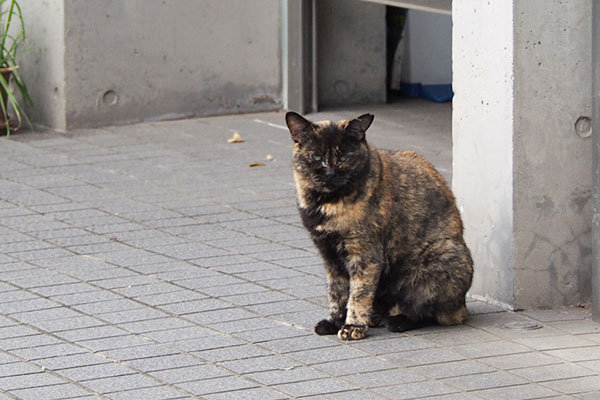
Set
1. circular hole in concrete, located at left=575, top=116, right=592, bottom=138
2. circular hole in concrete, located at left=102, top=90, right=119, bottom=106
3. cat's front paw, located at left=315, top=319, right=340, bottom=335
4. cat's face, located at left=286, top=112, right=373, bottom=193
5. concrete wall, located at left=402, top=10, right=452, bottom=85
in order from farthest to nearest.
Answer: concrete wall, located at left=402, top=10, right=452, bottom=85, circular hole in concrete, located at left=102, top=90, right=119, bottom=106, circular hole in concrete, located at left=575, top=116, right=592, bottom=138, cat's front paw, located at left=315, top=319, right=340, bottom=335, cat's face, located at left=286, top=112, right=373, bottom=193

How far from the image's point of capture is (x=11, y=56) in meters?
11.2

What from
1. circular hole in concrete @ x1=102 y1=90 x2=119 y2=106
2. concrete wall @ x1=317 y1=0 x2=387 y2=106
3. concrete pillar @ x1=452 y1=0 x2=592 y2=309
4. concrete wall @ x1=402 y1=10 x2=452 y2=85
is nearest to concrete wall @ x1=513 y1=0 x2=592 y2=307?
concrete pillar @ x1=452 y1=0 x2=592 y2=309

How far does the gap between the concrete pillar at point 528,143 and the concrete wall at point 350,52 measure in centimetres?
536

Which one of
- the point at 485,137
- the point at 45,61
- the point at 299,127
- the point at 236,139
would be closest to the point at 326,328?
the point at 299,127

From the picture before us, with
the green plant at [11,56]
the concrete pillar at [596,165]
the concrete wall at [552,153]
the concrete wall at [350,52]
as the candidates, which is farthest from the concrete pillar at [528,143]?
the green plant at [11,56]

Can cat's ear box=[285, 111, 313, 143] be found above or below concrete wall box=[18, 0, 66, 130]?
below

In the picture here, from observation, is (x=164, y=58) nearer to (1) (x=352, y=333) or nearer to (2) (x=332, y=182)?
(2) (x=332, y=182)

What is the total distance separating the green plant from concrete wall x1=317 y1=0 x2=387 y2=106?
2.94 m

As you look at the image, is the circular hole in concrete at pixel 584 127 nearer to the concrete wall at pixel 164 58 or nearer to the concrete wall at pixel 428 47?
the concrete wall at pixel 164 58

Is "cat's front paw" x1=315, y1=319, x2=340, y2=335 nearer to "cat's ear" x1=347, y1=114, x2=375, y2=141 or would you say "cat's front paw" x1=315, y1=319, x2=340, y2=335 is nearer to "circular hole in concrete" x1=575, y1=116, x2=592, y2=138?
"cat's ear" x1=347, y1=114, x2=375, y2=141

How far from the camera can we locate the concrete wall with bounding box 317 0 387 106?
1181cm

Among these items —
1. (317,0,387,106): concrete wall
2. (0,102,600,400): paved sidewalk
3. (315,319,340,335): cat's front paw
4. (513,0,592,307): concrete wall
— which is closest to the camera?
(0,102,600,400): paved sidewalk

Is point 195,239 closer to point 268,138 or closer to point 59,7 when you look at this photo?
point 268,138

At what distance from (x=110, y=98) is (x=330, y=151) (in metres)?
5.82
